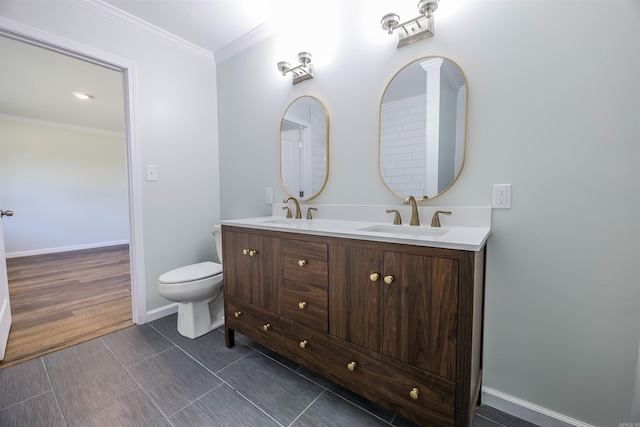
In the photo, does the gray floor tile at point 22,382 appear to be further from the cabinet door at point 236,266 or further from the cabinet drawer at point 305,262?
the cabinet drawer at point 305,262

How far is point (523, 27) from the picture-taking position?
1105 millimetres

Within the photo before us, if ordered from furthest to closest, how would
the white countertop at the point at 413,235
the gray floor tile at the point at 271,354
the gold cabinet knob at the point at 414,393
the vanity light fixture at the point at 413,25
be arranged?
1. the gray floor tile at the point at 271,354
2. the vanity light fixture at the point at 413,25
3. the gold cabinet knob at the point at 414,393
4. the white countertop at the point at 413,235

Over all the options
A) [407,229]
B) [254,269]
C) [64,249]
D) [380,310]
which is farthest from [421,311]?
[64,249]

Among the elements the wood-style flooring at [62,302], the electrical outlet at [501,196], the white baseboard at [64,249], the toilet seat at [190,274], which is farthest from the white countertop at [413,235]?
the white baseboard at [64,249]

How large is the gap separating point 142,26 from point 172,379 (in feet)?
8.26

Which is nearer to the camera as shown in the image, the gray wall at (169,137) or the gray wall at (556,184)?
the gray wall at (556,184)

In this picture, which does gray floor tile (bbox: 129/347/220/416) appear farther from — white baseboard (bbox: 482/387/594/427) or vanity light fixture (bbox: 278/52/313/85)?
vanity light fixture (bbox: 278/52/313/85)

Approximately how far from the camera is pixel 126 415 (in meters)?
1.19

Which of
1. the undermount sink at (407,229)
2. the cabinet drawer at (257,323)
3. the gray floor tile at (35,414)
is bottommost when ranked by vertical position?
the gray floor tile at (35,414)

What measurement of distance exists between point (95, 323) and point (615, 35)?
11.5 feet

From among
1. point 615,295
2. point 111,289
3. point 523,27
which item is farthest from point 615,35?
point 111,289

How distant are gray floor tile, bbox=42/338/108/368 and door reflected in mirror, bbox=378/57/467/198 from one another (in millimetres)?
2221

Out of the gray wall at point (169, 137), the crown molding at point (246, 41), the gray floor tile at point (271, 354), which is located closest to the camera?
the gray floor tile at point (271, 354)

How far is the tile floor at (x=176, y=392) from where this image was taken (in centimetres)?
117
